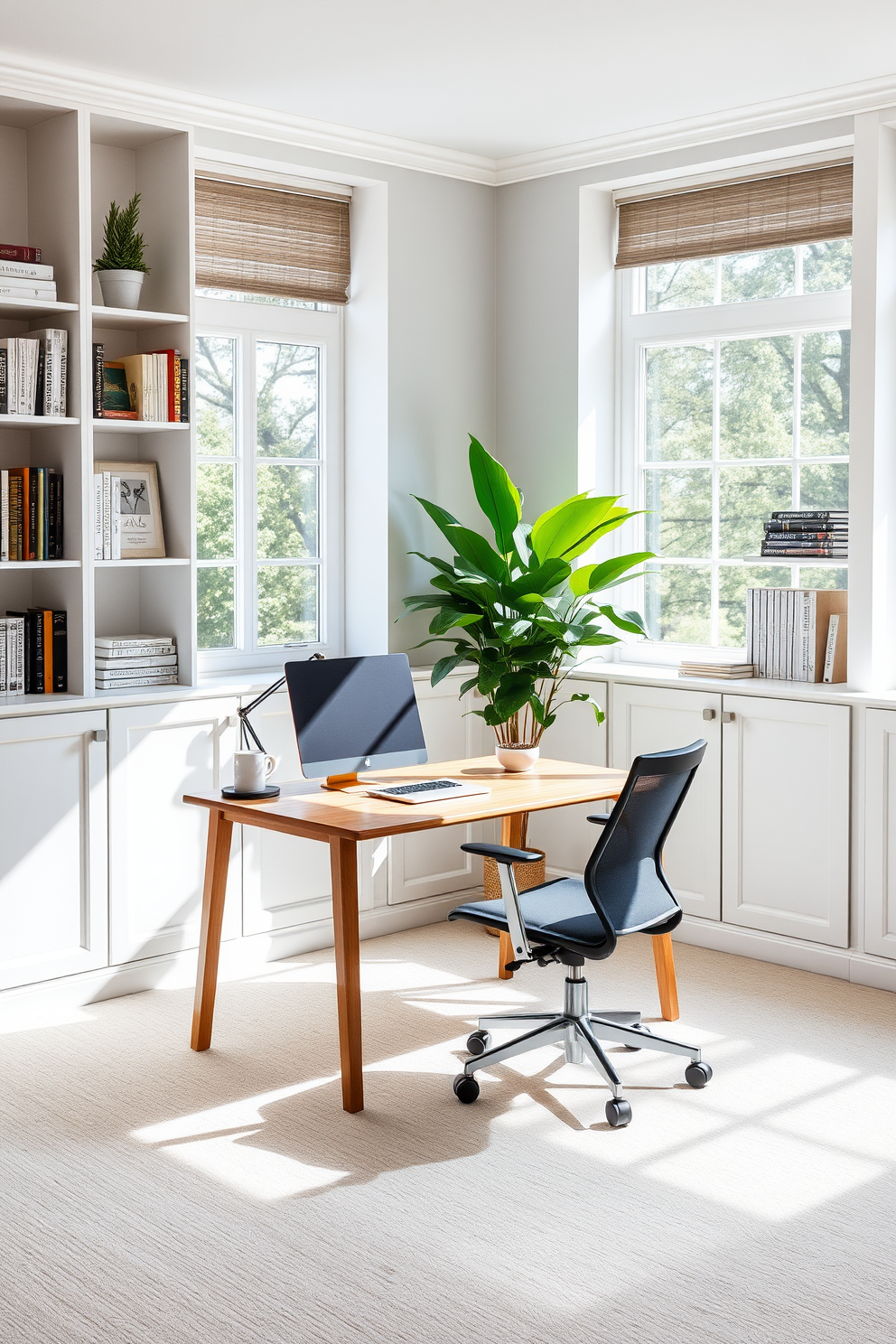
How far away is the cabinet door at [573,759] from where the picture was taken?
16.6 feet

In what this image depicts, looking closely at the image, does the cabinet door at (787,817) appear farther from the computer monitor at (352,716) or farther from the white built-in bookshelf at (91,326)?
the white built-in bookshelf at (91,326)

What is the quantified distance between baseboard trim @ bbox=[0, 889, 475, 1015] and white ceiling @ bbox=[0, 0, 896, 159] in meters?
2.70

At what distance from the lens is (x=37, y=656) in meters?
4.20

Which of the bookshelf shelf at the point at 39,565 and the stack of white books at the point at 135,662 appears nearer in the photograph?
the bookshelf shelf at the point at 39,565

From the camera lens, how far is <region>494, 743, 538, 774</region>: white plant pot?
13.7ft

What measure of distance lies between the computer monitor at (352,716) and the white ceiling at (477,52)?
1747 millimetres

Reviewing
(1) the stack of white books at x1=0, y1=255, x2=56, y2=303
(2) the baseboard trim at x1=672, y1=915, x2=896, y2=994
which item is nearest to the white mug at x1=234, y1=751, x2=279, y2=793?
(1) the stack of white books at x1=0, y1=255, x2=56, y2=303

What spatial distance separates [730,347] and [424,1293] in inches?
138

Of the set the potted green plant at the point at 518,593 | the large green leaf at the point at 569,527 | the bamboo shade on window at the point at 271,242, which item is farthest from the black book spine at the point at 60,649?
the large green leaf at the point at 569,527

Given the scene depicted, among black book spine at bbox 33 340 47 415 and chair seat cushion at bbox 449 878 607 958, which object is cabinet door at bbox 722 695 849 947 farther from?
black book spine at bbox 33 340 47 415

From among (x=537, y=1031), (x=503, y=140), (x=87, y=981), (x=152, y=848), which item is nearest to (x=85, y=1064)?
(x=87, y=981)

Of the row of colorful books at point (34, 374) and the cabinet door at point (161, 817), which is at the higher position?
the row of colorful books at point (34, 374)

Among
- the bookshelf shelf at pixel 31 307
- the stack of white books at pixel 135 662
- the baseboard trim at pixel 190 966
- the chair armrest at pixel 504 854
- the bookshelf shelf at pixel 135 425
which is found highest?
the bookshelf shelf at pixel 31 307

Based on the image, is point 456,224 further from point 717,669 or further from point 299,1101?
point 299,1101
